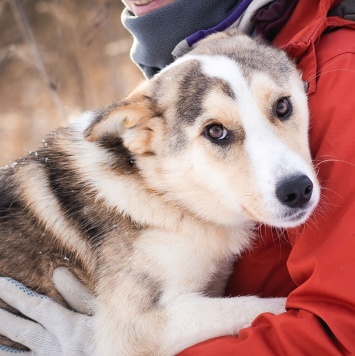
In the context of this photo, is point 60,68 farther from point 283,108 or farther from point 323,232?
point 323,232

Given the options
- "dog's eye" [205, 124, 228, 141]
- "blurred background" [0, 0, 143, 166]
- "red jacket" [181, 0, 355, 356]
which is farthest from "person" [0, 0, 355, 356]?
"blurred background" [0, 0, 143, 166]

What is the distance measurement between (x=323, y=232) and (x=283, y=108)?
569mm

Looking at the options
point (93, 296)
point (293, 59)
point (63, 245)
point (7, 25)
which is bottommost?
point (7, 25)

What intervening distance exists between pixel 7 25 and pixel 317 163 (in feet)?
25.8

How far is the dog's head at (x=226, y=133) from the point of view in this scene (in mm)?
2107

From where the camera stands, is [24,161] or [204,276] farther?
[24,161]

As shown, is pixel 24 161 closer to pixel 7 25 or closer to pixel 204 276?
pixel 204 276

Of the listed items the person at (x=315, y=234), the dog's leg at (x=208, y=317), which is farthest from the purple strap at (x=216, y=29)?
the dog's leg at (x=208, y=317)

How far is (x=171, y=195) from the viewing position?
253 centimetres

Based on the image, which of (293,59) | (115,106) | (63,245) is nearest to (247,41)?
(293,59)

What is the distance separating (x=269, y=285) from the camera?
2.55 metres

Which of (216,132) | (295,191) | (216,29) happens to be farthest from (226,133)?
(216,29)

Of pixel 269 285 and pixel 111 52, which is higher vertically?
pixel 269 285

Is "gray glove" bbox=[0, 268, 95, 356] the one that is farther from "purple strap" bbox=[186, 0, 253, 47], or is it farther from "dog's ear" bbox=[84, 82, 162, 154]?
"purple strap" bbox=[186, 0, 253, 47]
